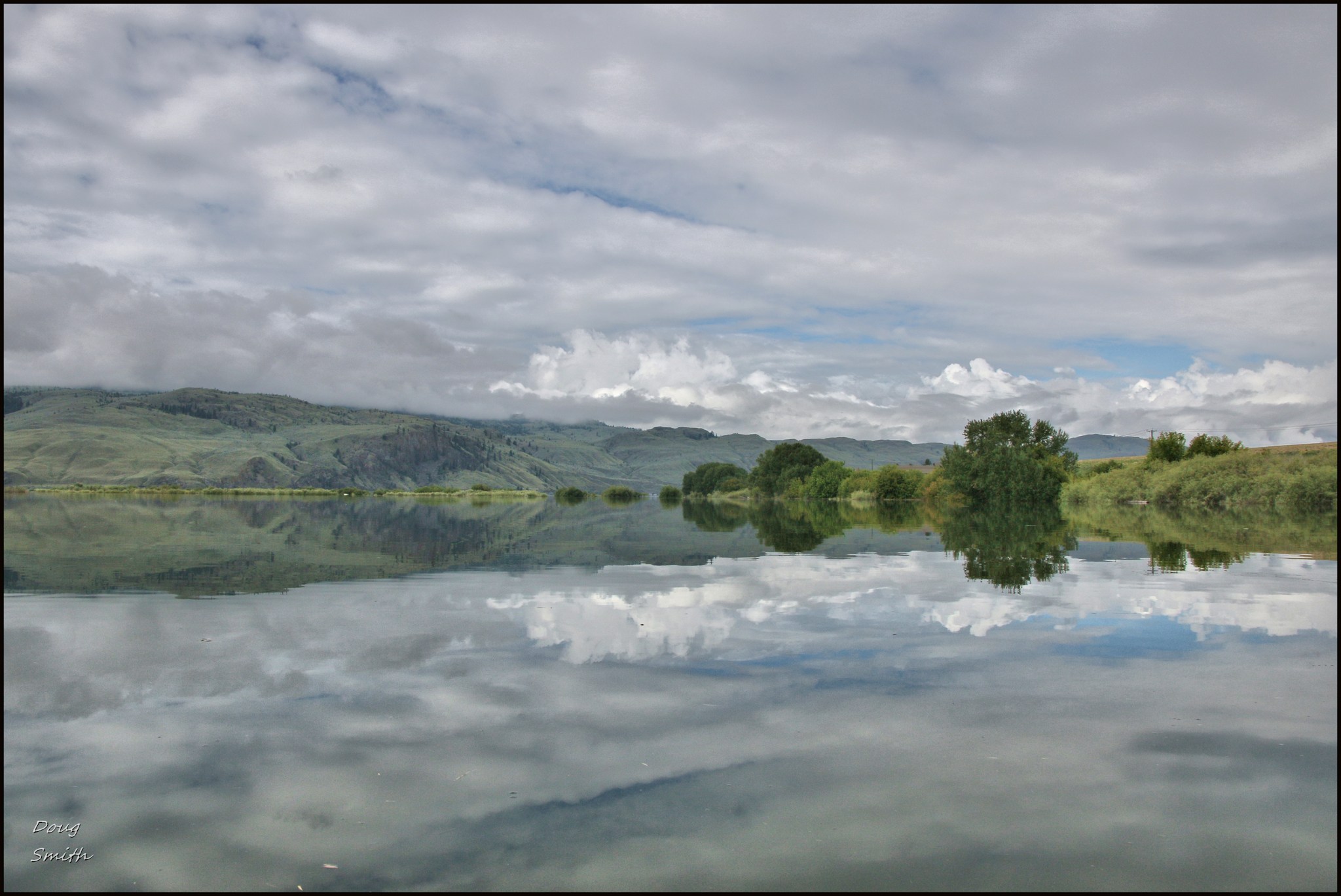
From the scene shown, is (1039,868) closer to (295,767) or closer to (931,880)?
(931,880)

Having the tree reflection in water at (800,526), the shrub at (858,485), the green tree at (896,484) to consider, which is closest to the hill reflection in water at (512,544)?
the tree reflection in water at (800,526)

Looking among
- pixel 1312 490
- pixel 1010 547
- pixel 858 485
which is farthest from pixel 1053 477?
pixel 1010 547

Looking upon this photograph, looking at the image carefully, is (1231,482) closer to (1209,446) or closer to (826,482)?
(1209,446)

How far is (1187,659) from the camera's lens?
13.0m

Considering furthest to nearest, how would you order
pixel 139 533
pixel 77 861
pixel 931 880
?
pixel 139 533, pixel 77 861, pixel 931 880

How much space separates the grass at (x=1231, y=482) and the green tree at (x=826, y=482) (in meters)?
62.0

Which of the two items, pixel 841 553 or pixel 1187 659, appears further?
pixel 841 553

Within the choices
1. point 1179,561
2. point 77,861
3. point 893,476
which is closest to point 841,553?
point 1179,561

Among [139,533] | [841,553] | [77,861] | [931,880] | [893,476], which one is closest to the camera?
[931,880]

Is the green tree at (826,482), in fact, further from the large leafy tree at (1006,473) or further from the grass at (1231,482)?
the grass at (1231,482)

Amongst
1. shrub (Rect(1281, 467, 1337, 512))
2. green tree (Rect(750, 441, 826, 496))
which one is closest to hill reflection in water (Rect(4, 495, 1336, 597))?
shrub (Rect(1281, 467, 1337, 512))

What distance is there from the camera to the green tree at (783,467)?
594ft

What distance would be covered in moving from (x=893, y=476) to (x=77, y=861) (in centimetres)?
15063

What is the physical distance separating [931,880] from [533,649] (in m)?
8.55
